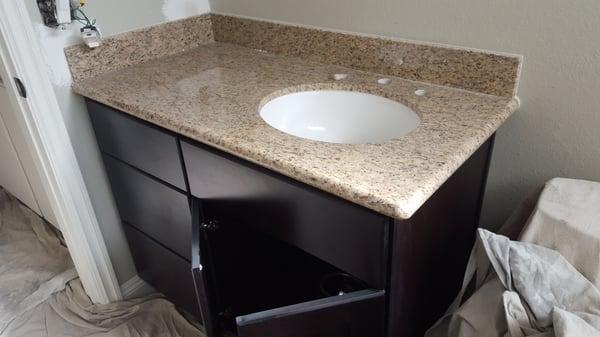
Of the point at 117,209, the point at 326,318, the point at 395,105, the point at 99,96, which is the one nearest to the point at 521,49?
the point at 395,105

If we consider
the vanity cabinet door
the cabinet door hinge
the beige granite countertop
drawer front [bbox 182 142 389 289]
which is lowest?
the vanity cabinet door

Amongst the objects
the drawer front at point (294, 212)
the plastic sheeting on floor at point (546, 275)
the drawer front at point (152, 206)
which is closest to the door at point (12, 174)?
the drawer front at point (152, 206)

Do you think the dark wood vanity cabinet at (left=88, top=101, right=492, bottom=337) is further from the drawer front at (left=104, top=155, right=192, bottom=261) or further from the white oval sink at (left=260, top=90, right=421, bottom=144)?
the white oval sink at (left=260, top=90, right=421, bottom=144)

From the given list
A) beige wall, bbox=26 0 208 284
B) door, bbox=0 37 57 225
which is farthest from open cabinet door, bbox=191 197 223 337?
door, bbox=0 37 57 225

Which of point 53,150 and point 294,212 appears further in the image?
point 53,150

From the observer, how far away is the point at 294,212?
90 cm

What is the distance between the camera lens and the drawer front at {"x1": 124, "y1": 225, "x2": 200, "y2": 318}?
139cm

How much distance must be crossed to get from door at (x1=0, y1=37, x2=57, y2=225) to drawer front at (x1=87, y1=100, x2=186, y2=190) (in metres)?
0.42

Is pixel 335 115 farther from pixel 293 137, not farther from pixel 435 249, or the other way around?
pixel 435 249

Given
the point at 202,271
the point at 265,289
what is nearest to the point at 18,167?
the point at 265,289

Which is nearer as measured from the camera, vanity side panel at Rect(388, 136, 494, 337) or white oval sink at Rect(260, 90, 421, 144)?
vanity side panel at Rect(388, 136, 494, 337)

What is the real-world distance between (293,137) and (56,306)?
1.28 meters

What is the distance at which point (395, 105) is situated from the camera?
1.10 meters

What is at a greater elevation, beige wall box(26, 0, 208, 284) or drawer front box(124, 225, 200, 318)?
beige wall box(26, 0, 208, 284)
